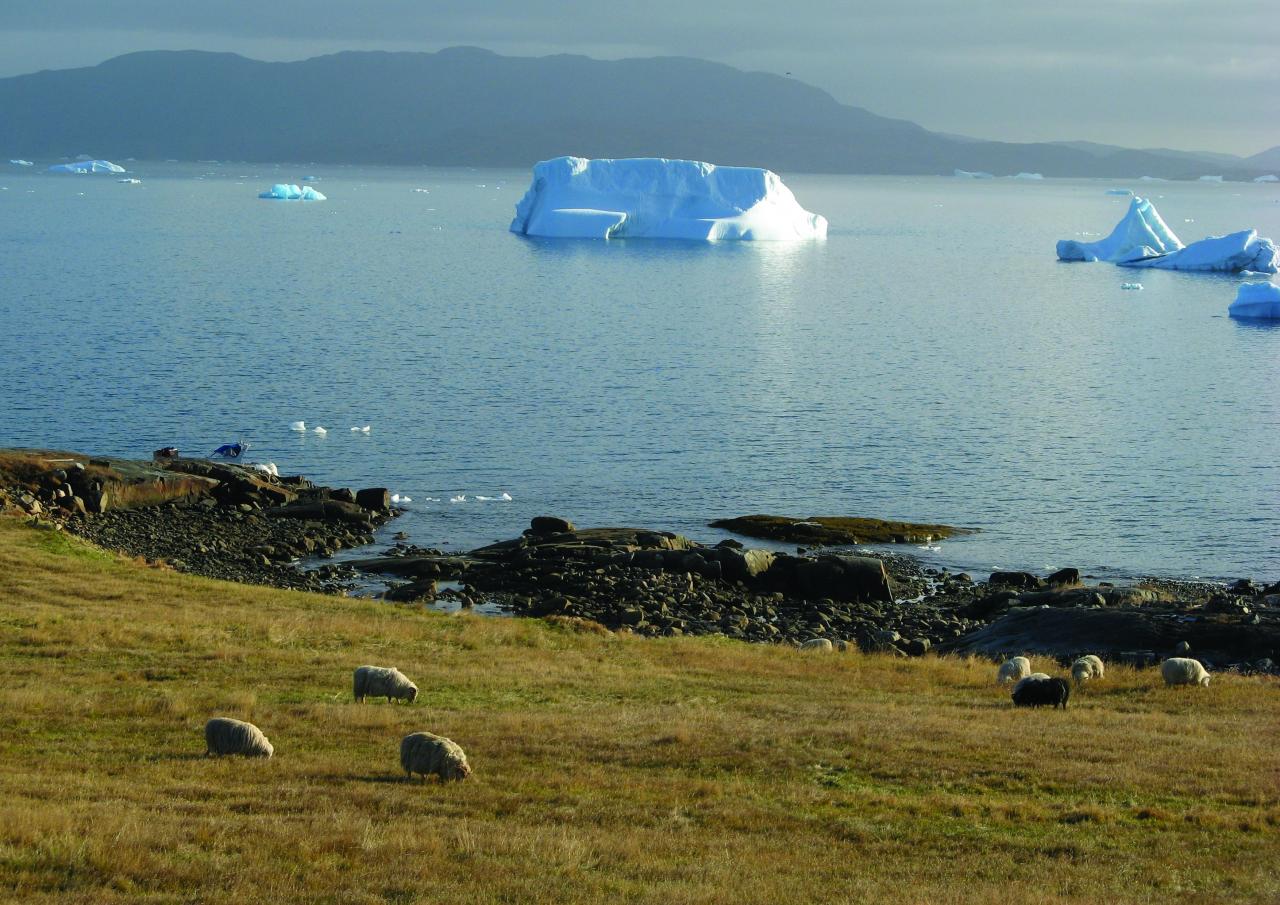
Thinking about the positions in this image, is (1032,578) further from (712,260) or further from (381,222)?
(381,222)

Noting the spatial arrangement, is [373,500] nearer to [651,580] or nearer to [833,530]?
[651,580]

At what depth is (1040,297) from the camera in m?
95.2

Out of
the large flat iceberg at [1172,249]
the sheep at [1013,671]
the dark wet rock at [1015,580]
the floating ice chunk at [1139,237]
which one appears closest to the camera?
the sheep at [1013,671]

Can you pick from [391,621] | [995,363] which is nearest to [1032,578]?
[391,621]

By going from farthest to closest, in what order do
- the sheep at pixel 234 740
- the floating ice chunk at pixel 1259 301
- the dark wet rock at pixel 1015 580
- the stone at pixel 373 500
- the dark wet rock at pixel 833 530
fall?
the floating ice chunk at pixel 1259 301, the stone at pixel 373 500, the dark wet rock at pixel 833 530, the dark wet rock at pixel 1015 580, the sheep at pixel 234 740

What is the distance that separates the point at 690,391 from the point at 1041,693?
121ft

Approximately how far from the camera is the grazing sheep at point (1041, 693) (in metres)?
16.5

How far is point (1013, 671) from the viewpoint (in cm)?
1856

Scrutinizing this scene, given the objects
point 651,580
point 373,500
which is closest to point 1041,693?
point 651,580

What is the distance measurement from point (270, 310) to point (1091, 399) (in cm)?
4227

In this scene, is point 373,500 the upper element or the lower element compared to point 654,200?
lower

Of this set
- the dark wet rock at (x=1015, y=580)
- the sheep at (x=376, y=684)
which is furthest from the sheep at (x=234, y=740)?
the dark wet rock at (x=1015, y=580)

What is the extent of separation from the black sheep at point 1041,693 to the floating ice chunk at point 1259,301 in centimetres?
7114

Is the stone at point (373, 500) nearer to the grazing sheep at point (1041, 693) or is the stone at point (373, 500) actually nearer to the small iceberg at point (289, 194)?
the grazing sheep at point (1041, 693)
